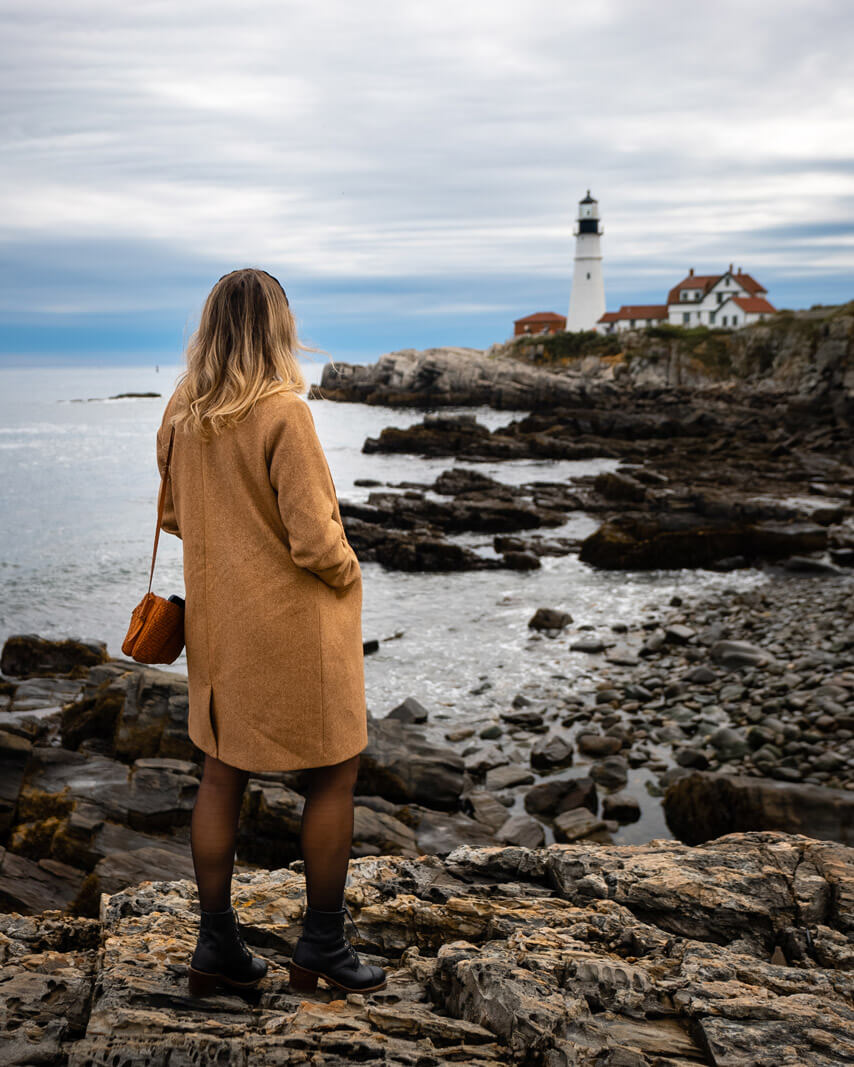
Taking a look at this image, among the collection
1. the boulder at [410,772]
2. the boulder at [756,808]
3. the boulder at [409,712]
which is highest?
the boulder at [756,808]

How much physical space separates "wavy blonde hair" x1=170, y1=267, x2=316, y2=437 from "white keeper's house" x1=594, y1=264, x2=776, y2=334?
4511 inches

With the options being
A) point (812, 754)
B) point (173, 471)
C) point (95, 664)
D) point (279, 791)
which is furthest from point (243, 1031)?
point (95, 664)

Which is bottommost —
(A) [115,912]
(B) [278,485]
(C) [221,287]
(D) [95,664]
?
(D) [95,664]

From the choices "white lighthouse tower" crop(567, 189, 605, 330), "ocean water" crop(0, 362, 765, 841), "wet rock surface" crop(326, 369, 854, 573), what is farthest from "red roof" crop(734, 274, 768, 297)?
"ocean water" crop(0, 362, 765, 841)

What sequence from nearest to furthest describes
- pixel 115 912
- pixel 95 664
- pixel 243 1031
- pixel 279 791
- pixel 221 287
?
pixel 243 1031, pixel 221 287, pixel 115 912, pixel 279 791, pixel 95 664

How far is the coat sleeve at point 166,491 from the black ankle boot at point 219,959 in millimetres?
1495

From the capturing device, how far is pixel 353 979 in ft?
10.7

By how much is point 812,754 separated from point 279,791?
19.6ft

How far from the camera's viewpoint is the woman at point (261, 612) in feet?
10.3

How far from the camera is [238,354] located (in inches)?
125

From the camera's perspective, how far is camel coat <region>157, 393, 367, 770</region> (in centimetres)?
311

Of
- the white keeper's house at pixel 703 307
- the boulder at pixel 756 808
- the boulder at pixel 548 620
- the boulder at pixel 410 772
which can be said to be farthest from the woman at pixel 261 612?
the white keeper's house at pixel 703 307

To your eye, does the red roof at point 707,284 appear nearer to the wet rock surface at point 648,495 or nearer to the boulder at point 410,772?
the wet rock surface at point 648,495

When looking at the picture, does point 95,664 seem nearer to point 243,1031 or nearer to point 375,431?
point 243,1031
